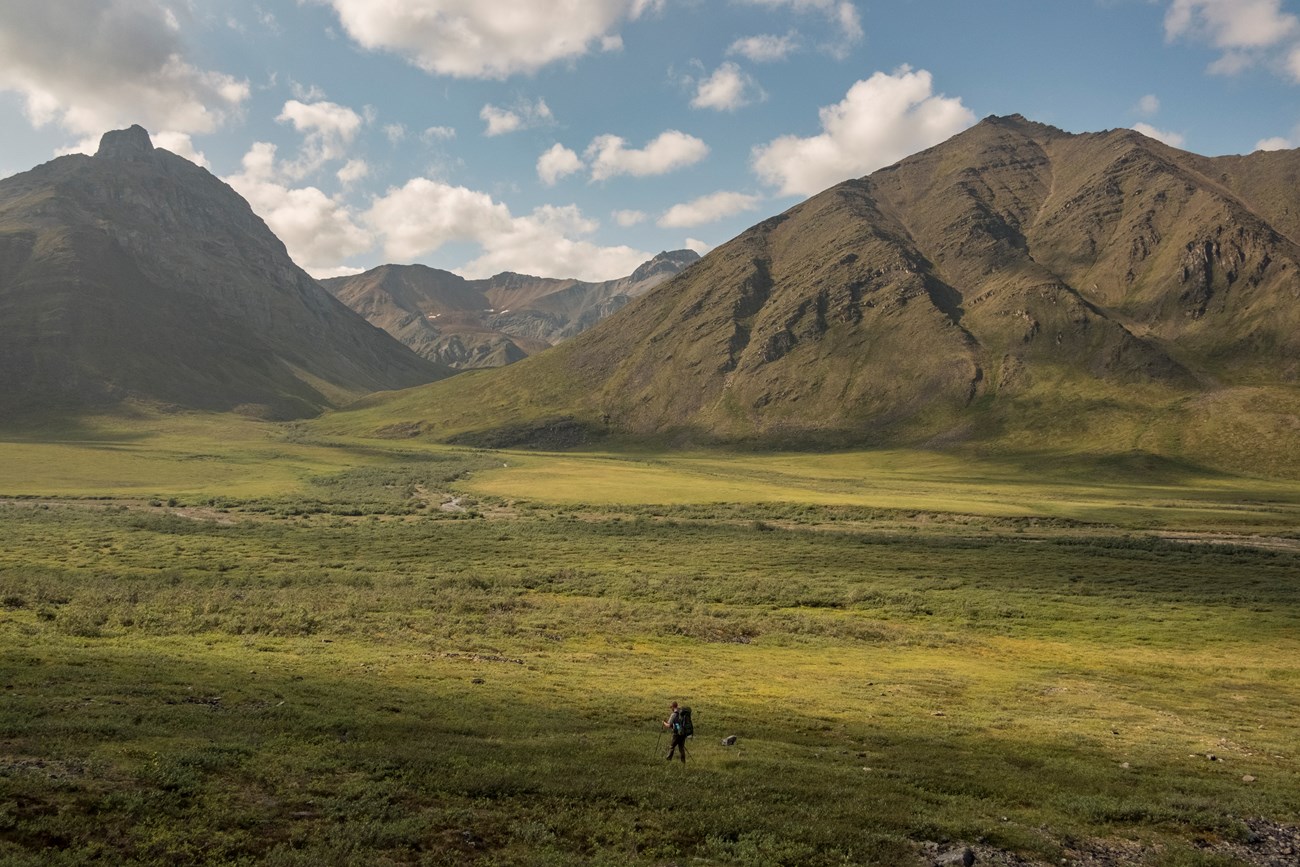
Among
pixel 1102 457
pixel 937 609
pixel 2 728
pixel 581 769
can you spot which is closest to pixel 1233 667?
pixel 937 609

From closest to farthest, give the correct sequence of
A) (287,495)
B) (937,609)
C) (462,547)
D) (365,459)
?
(937,609), (462,547), (287,495), (365,459)

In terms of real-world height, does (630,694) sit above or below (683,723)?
below

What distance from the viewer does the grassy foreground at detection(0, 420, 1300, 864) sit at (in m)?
16.6

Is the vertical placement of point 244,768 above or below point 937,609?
above

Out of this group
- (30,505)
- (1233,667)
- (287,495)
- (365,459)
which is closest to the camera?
(1233,667)

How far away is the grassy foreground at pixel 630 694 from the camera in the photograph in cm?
1658

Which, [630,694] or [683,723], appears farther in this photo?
[630,694]

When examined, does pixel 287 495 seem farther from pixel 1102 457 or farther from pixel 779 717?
pixel 1102 457

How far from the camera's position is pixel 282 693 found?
2517 cm

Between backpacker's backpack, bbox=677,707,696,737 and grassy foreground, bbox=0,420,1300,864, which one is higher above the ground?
backpacker's backpack, bbox=677,707,696,737

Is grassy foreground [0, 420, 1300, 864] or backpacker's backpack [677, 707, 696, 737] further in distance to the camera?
backpacker's backpack [677, 707, 696, 737]

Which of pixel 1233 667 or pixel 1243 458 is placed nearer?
pixel 1233 667

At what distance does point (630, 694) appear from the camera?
95.1ft

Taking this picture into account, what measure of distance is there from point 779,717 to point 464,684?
39.3 feet
